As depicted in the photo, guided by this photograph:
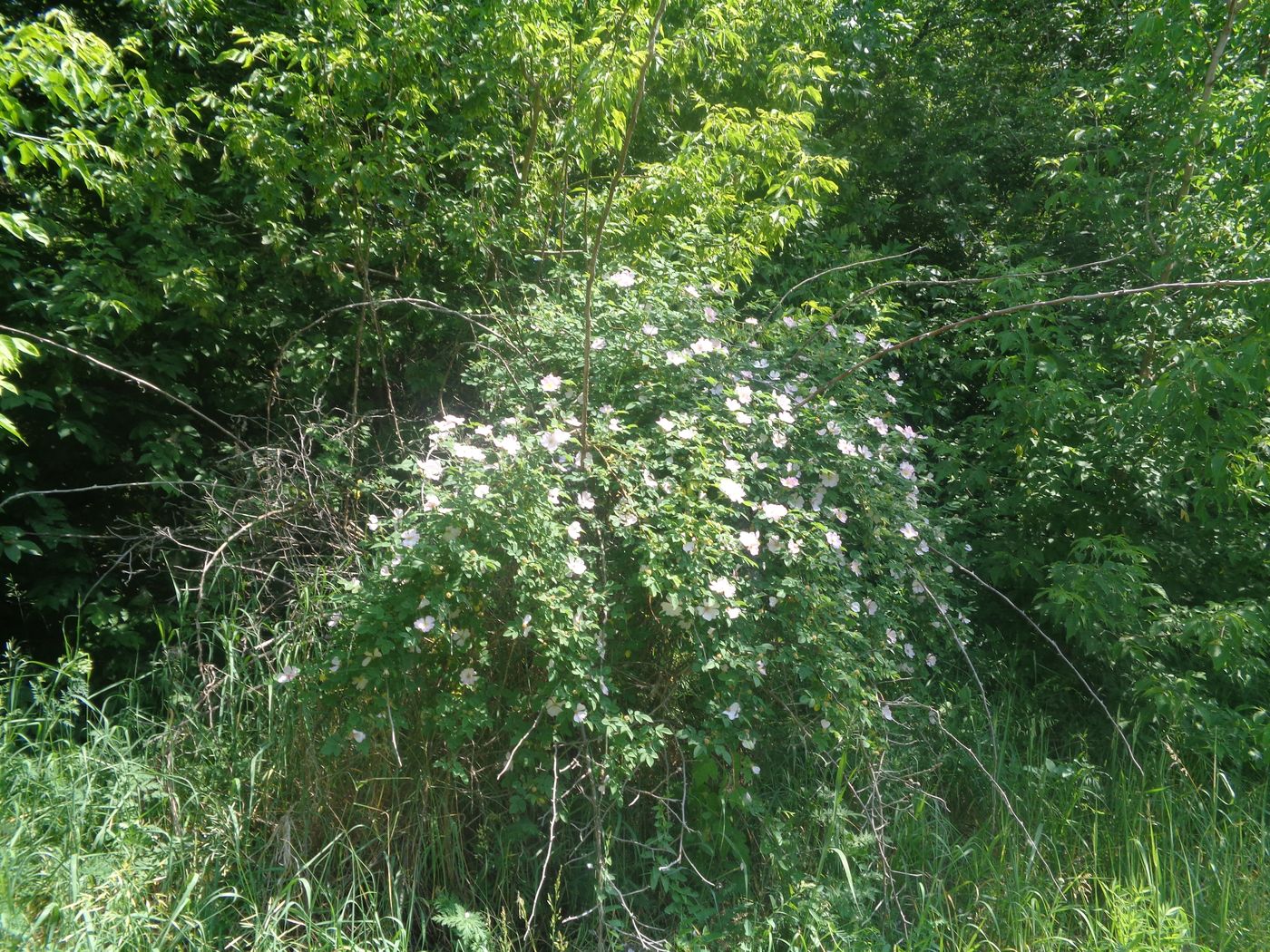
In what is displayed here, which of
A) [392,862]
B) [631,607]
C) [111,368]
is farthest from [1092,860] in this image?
[111,368]

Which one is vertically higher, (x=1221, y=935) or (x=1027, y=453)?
(x=1027, y=453)

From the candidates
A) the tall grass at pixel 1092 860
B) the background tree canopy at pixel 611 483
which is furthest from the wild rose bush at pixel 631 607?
the tall grass at pixel 1092 860

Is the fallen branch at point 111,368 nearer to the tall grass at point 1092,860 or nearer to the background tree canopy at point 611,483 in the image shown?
the background tree canopy at point 611,483

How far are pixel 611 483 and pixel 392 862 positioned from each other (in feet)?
4.28

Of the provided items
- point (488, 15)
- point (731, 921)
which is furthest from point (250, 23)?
point (731, 921)

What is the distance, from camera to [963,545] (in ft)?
14.9

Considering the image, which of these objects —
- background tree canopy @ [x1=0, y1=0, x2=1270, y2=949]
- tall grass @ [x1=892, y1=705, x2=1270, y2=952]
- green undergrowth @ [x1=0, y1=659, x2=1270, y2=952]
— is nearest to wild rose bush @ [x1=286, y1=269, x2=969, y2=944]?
A: background tree canopy @ [x1=0, y1=0, x2=1270, y2=949]

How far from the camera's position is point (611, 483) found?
334 centimetres

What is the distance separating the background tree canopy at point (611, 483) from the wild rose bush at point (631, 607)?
0.02 metres

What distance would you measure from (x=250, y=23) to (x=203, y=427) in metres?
1.89

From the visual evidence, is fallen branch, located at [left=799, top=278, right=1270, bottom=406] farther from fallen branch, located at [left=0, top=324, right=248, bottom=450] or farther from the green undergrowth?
fallen branch, located at [left=0, top=324, right=248, bottom=450]

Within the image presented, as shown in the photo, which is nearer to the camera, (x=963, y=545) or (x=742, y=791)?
(x=742, y=791)

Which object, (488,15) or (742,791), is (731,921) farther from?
(488,15)

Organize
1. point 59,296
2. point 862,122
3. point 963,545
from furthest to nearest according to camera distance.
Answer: point 862,122 < point 963,545 < point 59,296
